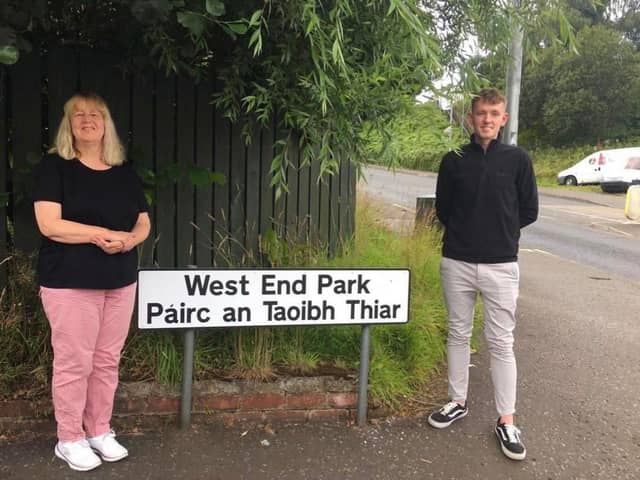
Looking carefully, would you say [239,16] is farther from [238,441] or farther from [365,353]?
[238,441]

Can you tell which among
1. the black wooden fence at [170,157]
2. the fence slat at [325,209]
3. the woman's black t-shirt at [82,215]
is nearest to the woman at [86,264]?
the woman's black t-shirt at [82,215]

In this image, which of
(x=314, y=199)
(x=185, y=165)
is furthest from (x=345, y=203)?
(x=185, y=165)

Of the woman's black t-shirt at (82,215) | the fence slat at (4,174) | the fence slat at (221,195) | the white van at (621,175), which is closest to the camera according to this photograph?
the woman's black t-shirt at (82,215)

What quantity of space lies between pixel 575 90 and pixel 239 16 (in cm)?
3723

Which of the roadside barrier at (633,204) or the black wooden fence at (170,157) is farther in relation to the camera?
the roadside barrier at (633,204)

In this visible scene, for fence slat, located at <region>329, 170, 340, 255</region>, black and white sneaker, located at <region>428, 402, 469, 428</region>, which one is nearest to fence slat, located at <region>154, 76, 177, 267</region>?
fence slat, located at <region>329, 170, 340, 255</region>

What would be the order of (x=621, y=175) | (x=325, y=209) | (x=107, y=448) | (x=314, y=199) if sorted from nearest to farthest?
(x=107, y=448)
(x=314, y=199)
(x=325, y=209)
(x=621, y=175)

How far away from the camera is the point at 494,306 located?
323 centimetres

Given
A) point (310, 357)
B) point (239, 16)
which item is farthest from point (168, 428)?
point (239, 16)

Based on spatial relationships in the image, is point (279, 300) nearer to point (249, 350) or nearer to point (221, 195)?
point (249, 350)

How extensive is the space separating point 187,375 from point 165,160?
1.49m

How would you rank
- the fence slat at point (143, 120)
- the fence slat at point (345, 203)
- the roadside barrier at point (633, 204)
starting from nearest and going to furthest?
1. the fence slat at point (143, 120)
2. the fence slat at point (345, 203)
3. the roadside barrier at point (633, 204)

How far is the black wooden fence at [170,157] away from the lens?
363 centimetres

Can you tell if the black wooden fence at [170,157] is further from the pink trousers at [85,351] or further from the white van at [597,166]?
the white van at [597,166]
